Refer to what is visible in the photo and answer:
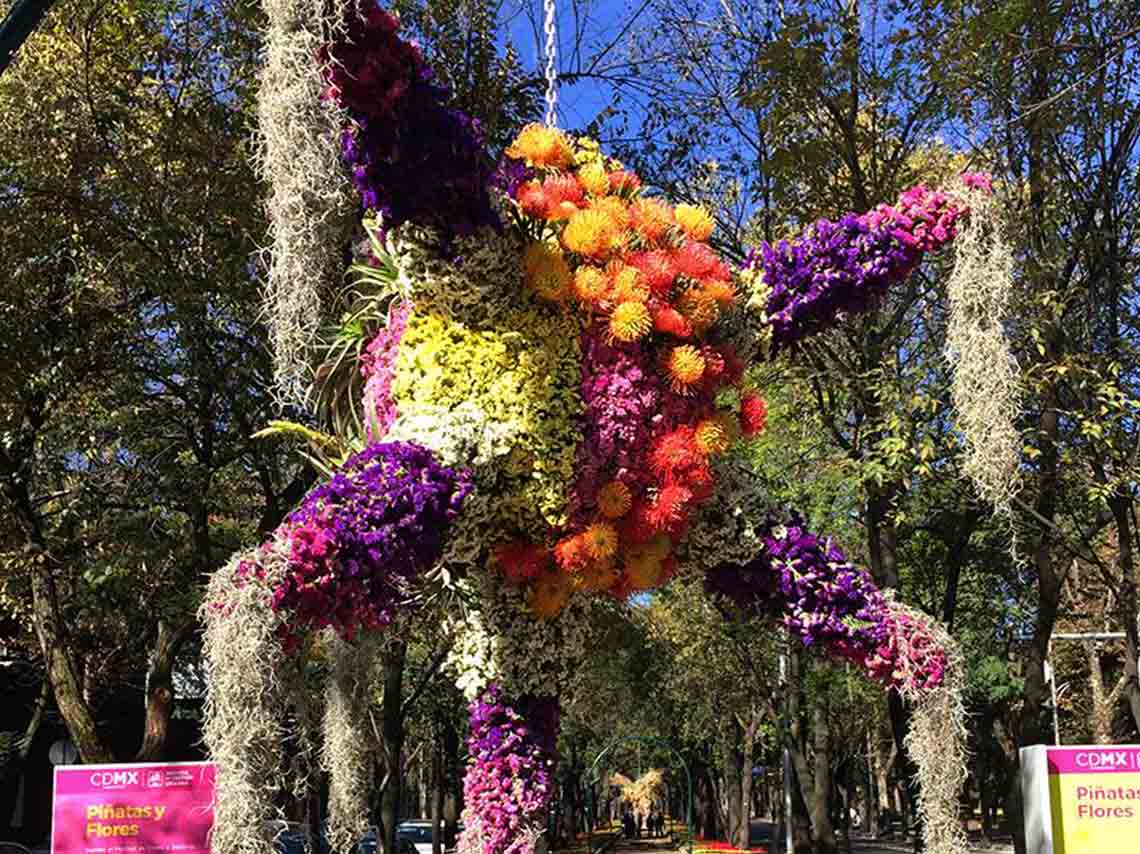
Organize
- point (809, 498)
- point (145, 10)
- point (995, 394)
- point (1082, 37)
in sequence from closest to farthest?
point (995, 394), point (1082, 37), point (145, 10), point (809, 498)

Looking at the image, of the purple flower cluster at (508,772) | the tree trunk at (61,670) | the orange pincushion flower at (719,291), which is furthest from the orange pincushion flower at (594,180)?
the tree trunk at (61,670)

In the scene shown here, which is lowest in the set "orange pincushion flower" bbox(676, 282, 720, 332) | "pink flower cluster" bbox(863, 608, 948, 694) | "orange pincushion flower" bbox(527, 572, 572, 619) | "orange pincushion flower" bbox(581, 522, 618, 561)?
"pink flower cluster" bbox(863, 608, 948, 694)

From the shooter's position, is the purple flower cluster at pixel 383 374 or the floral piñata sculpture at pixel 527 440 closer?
the floral piñata sculpture at pixel 527 440

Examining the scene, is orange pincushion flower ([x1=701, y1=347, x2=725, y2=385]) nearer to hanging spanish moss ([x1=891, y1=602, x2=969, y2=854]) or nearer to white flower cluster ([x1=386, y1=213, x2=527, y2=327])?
white flower cluster ([x1=386, y1=213, x2=527, y2=327])

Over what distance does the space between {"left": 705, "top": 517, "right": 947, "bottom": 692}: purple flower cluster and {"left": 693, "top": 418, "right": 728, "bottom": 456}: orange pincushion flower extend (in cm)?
54

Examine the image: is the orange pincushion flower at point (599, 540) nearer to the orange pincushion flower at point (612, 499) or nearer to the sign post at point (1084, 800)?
the orange pincushion flower at point (612, 499)

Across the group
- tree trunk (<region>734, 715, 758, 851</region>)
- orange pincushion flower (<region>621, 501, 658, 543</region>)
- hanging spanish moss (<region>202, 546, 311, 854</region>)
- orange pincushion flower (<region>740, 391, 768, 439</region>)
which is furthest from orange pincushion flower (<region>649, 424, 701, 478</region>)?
tree trunk (<region>734, 715, 758, 851</region>)

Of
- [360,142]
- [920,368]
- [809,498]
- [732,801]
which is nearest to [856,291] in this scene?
[360,142]

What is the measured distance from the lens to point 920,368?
966cm

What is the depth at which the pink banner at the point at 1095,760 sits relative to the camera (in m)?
7.45

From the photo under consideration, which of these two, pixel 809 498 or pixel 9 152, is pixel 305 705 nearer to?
pixel 9 152

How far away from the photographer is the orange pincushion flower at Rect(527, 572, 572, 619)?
4.82 metres

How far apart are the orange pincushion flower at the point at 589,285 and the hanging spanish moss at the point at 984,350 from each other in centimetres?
164

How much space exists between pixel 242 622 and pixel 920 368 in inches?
274
